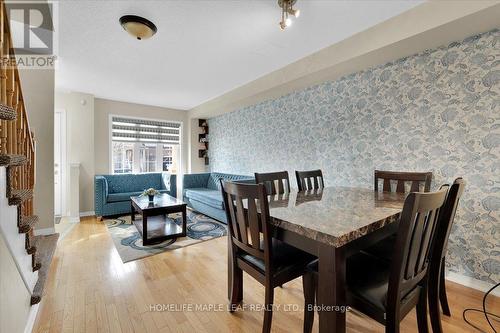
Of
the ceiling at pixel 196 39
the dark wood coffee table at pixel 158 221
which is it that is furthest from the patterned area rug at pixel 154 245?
the ceiling at pixel 196 39

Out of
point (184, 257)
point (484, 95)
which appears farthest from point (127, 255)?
point (484, 95)

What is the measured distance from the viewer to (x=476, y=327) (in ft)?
5.09

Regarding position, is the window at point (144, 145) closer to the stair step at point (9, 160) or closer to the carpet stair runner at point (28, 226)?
the carpet stair runner at point (28, 226)

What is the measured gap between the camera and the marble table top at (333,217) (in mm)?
1010

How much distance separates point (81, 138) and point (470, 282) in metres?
5.97

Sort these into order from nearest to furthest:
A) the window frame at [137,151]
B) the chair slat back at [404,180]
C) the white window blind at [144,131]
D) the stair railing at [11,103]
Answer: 1. the stair railing at [11,103]
2. the chair slat back at [404,180]
3. the window frame at [137,151]
4. the white window blind at [144,131]

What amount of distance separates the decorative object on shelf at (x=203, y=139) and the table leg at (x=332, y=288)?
17.4 ft

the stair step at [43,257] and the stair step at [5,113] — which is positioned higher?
the stair step at [5,113]

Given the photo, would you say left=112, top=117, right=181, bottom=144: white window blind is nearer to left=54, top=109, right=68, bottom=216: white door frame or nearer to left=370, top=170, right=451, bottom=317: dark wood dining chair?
left=54, top=109, right=68, bottom=216: white door frame

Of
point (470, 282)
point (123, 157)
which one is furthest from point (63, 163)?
point (470, 282)

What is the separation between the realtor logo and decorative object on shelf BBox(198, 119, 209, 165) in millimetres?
3260

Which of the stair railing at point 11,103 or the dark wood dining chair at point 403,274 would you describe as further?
the stair railing at point 11,103

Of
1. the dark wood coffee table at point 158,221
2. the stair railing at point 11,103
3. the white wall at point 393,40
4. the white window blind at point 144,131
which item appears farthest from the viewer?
the white window blind at point 144,131

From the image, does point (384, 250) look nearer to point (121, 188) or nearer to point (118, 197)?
point (118, 197)
